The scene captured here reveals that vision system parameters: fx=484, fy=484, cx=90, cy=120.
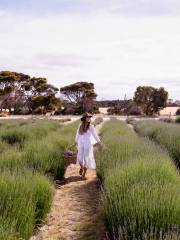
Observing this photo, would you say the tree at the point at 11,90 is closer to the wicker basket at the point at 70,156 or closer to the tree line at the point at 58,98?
the tree line at the point at 58,98

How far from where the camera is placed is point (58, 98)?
67562 millimetres

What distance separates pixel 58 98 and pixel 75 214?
6044 centimetres

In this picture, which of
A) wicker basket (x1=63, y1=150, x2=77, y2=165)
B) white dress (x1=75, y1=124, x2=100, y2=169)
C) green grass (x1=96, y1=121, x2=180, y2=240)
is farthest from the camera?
wicker basket (x1=63, y1=150, x2=77, y2=165)

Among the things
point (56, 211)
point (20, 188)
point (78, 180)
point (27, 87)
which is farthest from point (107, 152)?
point (27, 87)

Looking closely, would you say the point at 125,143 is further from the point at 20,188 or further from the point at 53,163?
the point at 20,188

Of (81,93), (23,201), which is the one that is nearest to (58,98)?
(81,93)

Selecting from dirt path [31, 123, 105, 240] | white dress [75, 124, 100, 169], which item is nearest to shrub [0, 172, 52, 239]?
dirt path [31, 123, 105, 240]

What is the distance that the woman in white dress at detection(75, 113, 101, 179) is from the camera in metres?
10.4

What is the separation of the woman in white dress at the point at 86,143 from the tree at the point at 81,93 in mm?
58695

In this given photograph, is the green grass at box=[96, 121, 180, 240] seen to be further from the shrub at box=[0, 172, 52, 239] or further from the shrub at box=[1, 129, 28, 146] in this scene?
the shrub at box=[1, 129, 28, 146]

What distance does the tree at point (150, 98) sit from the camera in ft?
205

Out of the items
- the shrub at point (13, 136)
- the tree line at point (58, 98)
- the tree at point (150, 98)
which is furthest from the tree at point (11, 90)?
the shrub at point (13, 136)

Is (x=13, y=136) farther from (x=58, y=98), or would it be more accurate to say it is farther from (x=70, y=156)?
(x=58, y=98)

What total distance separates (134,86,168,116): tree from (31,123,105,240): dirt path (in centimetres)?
5305
